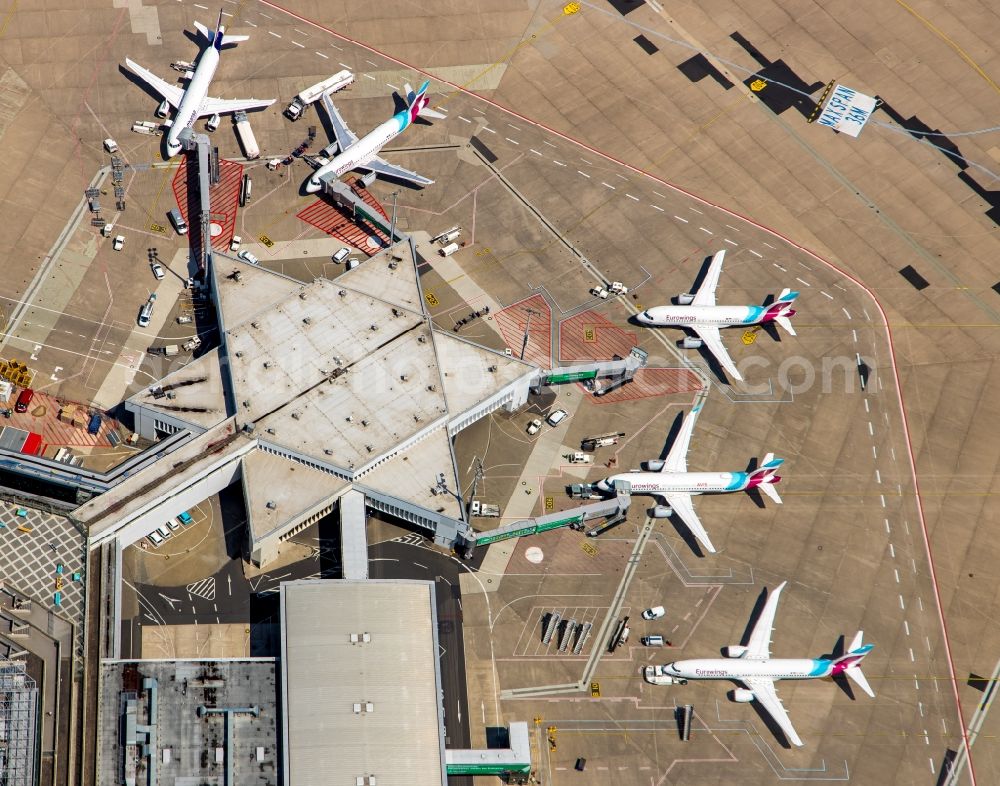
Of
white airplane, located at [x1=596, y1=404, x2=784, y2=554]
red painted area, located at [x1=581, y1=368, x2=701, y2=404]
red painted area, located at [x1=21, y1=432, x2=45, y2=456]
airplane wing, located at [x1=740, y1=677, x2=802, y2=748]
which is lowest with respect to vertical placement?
airplane wing, located at [x1=740, y1=677, x2=802, y2=748]

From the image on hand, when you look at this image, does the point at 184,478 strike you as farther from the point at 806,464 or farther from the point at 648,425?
the point at 806,464

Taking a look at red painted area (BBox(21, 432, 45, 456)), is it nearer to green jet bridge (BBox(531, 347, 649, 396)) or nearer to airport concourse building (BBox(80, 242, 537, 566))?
airport concourse building (BBox(80, 242, 537, 566))

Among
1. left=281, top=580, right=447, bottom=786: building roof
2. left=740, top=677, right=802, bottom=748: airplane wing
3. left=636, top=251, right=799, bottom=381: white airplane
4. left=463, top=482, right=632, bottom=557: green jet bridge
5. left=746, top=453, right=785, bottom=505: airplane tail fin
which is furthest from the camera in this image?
left=636, top=251, right=799, bottom=381: white airplane

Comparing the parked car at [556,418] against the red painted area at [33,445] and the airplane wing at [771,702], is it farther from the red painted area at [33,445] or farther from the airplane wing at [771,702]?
the red painted area at [33,445]

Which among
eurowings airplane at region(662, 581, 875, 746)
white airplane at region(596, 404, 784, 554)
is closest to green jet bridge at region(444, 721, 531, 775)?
eurowings airplane at region(662, 581, 875, 746)

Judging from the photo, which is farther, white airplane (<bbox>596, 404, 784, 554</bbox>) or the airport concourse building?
white airplane (<bbox>596, 404, 784, 554</bbox>)

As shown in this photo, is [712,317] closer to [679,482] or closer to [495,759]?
[679,482]
